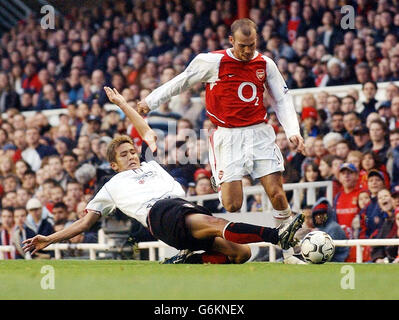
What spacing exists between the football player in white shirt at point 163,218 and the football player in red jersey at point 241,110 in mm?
454

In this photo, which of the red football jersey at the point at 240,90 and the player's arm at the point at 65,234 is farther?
the red football jersey at the point at 240,90

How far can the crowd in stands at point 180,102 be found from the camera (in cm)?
1098

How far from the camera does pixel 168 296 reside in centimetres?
570

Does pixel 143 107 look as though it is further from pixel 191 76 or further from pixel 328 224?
pixel 328 224

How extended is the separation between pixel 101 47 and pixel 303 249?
10609mm

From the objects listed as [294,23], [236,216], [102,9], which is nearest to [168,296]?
[236,216]

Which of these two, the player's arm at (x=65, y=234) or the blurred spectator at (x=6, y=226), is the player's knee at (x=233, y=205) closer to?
the player's arm at (x=65, y=234)

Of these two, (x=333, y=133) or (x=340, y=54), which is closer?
(x=333, y=133)

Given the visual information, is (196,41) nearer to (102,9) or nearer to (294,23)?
(294,23)

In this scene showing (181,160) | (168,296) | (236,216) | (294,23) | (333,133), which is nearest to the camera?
(168,296)

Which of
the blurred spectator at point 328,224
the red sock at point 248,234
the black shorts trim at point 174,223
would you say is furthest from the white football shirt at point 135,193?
the blurred spectator at point 328,224

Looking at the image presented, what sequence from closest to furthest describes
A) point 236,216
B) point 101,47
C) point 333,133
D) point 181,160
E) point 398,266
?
1. point 398,266
2. point 236,216
3. point 333,133
4. point 181,160
5. point 101,47

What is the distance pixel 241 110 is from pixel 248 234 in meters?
1.47

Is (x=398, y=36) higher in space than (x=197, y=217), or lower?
higher
